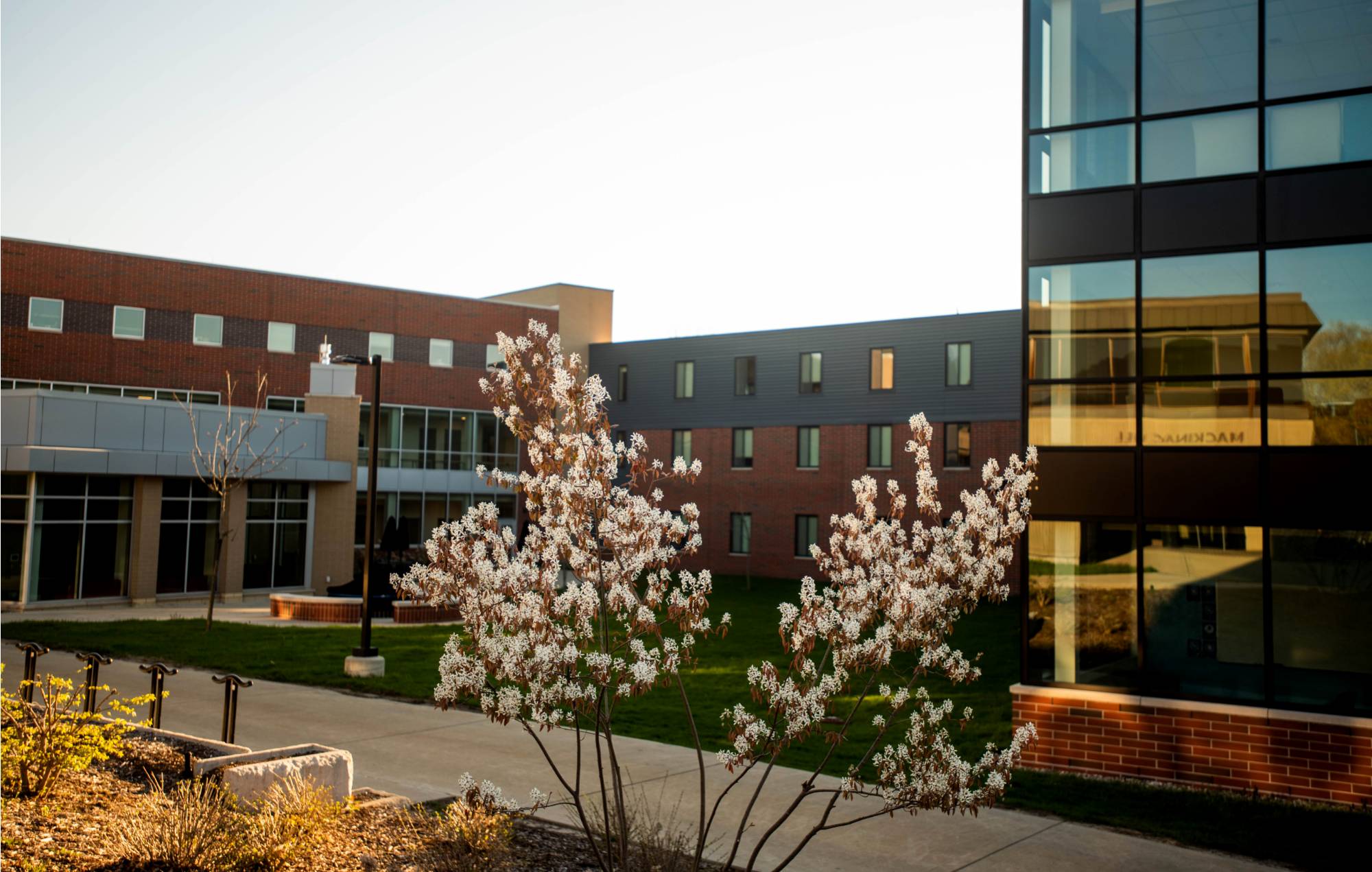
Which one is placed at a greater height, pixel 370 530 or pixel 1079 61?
pixel 1079 61

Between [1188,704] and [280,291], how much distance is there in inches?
1382

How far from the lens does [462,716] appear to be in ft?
46.5

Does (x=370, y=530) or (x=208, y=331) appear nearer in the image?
(x=370, y=530)

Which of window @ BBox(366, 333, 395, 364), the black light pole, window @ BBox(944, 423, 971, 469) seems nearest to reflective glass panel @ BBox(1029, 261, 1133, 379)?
the black light pole

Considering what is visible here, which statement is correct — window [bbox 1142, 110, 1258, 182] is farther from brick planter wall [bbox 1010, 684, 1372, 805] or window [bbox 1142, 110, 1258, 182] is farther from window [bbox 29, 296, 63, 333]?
window [bbox 29, 296, 63, 333]

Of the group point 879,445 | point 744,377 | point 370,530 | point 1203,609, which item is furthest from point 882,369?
point 1203,609

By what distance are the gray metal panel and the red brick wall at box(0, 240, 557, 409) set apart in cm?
704

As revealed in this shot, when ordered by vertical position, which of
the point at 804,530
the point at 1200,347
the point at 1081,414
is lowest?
the point at 804,530

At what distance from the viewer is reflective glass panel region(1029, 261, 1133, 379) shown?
40.3ft

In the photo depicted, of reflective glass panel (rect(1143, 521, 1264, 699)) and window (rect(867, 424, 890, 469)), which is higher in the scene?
window (rect(867, 424, 890, 469))

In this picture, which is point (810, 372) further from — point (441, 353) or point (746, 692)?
point (746, 692)

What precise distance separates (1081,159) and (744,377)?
111 ft

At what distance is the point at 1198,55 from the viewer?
12.1m

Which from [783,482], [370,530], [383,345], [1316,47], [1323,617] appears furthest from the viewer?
[783,482]
